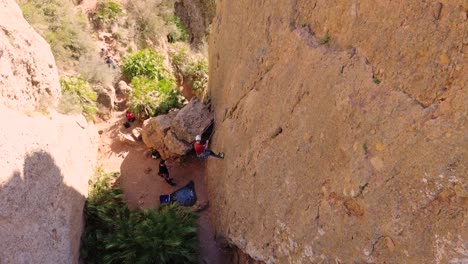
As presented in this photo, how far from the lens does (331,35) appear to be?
521 centimetres

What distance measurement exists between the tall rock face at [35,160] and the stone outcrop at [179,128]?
1818 millimetres

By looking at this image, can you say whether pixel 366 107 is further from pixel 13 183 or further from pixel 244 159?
pixel 13 183

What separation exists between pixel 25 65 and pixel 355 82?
705 cm

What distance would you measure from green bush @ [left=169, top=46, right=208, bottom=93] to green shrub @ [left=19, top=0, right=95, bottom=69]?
10.1ft

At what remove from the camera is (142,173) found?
10344 mm

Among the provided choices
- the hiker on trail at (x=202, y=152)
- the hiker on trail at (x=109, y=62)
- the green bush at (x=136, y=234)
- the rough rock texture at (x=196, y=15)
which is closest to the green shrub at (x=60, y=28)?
the hiker on trail at (x=109, y=62)

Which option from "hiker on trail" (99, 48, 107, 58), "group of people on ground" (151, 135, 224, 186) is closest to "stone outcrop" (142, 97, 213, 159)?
"group of people on ground" (151, 135, 224, 186)

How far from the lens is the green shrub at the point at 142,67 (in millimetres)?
13000

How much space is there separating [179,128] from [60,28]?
5.78 m

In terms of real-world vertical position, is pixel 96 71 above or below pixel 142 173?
above

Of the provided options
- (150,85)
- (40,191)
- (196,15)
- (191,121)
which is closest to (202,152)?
(191,121)

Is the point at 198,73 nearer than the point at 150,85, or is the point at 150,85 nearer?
the point at 150,85

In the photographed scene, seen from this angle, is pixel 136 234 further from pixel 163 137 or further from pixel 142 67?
pixel 142 67

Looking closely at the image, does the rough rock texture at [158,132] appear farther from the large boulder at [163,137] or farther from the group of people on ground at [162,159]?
the group of people on ground at [162,159]
